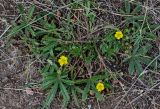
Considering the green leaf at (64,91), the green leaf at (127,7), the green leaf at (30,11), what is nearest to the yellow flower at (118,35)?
the green leaf at (127,7)

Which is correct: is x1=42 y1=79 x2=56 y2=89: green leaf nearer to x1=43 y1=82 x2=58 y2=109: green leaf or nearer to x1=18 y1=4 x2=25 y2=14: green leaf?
x1=43 y1=82 x2=58 y2=109: green leaf

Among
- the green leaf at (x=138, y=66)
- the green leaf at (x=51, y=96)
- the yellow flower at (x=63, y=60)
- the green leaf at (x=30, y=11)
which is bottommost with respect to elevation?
the green leaf at (x=51, y=96)

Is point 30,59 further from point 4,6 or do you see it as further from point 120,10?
point 120,10

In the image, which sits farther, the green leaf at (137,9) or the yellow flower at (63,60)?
the green leaf at (137,9)

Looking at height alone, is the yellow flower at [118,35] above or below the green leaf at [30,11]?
below

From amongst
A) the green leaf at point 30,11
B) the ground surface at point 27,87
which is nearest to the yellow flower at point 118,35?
the ground surface at point 27,87

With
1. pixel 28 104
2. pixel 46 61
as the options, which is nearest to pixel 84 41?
pixel 46 61

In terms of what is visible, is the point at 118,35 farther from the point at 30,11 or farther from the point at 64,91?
the point at 30,11

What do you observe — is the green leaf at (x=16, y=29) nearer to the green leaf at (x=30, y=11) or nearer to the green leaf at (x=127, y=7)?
the green leaf at (x=30, y=11)

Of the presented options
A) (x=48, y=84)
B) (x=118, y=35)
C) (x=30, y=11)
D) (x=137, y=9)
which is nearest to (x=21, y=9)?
(x=30, y=11)
